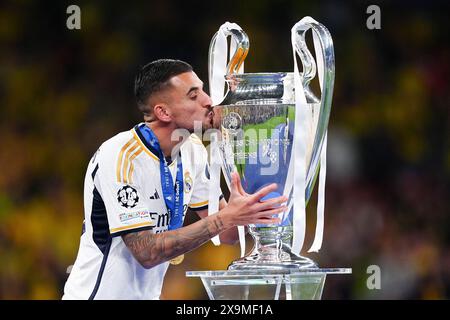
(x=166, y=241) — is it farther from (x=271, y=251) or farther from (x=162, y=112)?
(x=162, y=112)

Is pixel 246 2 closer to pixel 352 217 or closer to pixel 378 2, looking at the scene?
pixel 378 2

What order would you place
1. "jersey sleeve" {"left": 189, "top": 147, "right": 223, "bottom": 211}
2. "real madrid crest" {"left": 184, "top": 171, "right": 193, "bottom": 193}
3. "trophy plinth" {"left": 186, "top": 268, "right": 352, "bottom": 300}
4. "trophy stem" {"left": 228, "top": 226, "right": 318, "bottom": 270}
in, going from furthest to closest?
"jersey sleeve" {"left": 189, "top": 147, "right": 223, "bottom": 211} < "real madrid crest" {"left": 184, "top": 171, "right": 193, "bottom": 193} < "trophy stem" {"left": 228, "top": 226, "right": 318, "bottom": 270} < "trophy plinth" {"left": 186, "top": 268, "right": 352, "bottom": 300}

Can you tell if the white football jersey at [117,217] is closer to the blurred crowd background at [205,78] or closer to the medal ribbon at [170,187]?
the medal ribbon at [170,187]

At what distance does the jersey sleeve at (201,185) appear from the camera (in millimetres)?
3389

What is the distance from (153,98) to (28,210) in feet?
10.6

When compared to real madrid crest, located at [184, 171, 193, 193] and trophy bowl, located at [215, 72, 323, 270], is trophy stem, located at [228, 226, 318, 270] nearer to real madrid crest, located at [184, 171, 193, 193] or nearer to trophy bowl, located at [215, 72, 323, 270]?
trophy bowl, located at [215, 72, 323, 270]

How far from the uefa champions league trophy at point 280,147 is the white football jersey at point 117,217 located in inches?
15.6

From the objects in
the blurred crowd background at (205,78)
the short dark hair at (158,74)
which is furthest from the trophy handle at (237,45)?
the blurred crowd background at (205,78)

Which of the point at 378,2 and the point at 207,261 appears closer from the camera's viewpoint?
the point at 207,261

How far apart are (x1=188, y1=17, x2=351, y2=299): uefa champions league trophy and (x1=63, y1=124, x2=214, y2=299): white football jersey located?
40 centimetres

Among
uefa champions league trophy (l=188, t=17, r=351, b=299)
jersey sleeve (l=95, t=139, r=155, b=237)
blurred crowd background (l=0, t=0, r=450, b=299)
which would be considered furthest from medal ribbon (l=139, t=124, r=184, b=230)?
blurred crowd background (l=0, t=0, r=450, b=299)

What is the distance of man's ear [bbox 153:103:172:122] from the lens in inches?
119

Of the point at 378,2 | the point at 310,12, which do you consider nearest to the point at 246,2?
the point at 310,12

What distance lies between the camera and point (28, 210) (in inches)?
237
